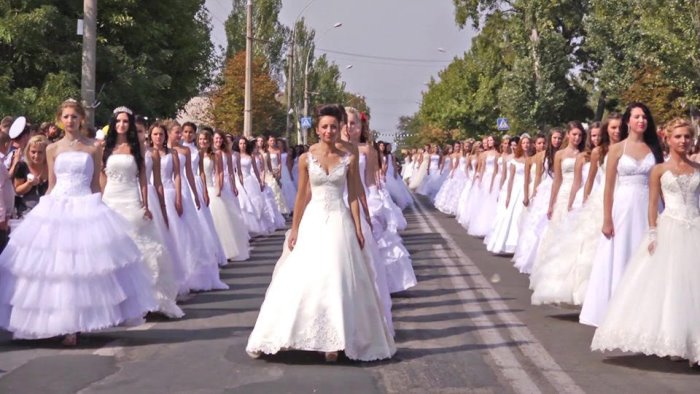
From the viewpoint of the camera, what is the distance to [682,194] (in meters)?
10.1

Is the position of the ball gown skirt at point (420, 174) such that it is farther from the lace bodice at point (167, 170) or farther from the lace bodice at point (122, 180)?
the lace bodice at point (122, 180)

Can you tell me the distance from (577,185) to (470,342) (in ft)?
13.9

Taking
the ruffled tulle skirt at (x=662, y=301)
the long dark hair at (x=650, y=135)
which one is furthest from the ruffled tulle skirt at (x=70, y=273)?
→ the long dark hair at (x=650, y=135)

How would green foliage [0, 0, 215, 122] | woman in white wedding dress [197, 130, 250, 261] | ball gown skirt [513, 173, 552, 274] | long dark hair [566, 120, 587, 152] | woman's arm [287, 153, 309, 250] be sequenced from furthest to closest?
green foliage [0, 0, 215, 122] < woman in white wedding dress [197, 130, 250, 261] < ball gown skirt [513, 173, 552, 274] < long dark hair [566, 120, 587, 152] < woman's arm [287, 153, 309, 250]

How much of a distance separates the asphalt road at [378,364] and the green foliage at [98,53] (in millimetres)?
19837

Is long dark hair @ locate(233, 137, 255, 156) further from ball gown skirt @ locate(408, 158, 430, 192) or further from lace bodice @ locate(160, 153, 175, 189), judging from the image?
ball gown skirt @ locate(408, 158, 430, 192)

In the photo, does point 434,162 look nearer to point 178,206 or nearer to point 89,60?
point 89,60

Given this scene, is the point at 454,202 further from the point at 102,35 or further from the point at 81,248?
the point at 81,248

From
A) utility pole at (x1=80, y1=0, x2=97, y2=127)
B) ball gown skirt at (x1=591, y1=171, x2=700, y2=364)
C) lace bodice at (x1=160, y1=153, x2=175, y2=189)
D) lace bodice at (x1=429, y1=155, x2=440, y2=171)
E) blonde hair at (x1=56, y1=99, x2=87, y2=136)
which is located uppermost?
utility pole at (x1=80, y1=0, x2=97, y2=127)

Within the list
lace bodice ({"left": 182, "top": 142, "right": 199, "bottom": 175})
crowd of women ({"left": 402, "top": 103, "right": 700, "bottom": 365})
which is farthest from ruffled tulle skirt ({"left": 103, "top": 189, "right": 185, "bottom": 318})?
lace bodice ({"left": 182, "top": 142, "right": 199, "bottom": 175})

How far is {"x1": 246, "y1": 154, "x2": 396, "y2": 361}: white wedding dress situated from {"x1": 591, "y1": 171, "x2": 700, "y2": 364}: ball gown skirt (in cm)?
176

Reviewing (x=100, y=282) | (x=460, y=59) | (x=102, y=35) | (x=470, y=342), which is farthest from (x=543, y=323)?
(x=460, y=59)

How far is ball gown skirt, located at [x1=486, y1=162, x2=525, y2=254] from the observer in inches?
826

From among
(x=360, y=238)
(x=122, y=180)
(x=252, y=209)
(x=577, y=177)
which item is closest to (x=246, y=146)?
(x=252, y=209)
